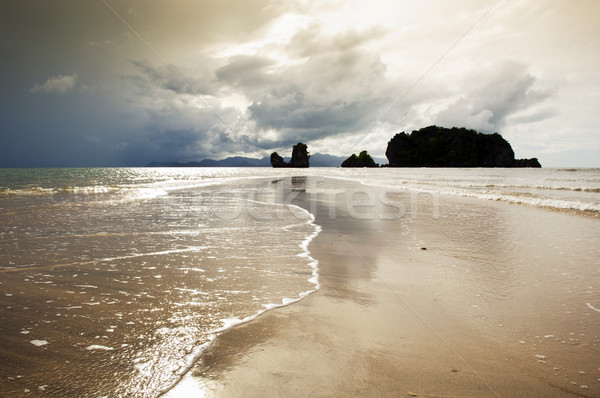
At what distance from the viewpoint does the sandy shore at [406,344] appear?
2338 mm

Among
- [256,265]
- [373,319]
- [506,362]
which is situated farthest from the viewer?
[256,265]

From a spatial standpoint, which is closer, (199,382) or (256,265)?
(199,382)

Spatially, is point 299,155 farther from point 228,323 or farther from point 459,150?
point 228,323

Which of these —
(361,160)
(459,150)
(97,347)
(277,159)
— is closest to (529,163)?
(459,150)

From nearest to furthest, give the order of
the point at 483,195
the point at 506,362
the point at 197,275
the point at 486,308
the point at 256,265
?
the point at 506,362
the point at 486,308
the point at 197,275
the point at 256,265
the point at 483,195

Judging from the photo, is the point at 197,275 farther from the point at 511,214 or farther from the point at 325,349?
the point at 511,214

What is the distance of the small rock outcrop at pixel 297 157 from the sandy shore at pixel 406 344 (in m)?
167

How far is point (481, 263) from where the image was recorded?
5.66 meters

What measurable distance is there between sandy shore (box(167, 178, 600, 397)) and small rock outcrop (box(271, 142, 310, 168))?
6586 inches

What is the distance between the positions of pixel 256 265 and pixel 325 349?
284 centimetres

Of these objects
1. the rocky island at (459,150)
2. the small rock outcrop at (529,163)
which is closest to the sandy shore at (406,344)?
the rocky island at (459,150)

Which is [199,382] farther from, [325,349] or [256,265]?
[256,265]

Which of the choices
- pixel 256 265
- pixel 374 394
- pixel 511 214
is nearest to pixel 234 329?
pixel 374 394

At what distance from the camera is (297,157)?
17162cm
